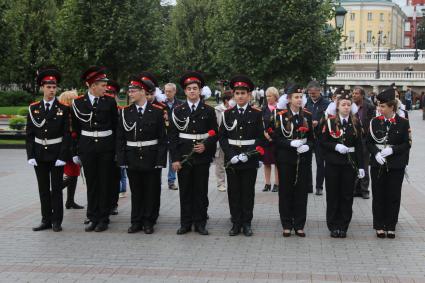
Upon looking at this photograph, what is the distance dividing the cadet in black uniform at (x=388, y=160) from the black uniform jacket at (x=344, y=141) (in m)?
0.20

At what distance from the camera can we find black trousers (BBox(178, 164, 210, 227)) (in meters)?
9.08

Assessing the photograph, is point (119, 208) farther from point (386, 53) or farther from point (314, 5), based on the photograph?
point (386, 53)

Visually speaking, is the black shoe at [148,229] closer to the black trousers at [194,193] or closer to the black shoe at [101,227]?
the black trousers at [194,193]

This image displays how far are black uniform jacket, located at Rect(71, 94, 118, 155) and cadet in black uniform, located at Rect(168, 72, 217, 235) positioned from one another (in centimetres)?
92

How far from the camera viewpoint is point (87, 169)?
921 cm

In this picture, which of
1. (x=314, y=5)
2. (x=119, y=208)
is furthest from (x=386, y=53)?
(x=119, y=208)

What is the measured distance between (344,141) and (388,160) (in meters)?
0.66

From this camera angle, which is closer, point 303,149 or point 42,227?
point 303,149

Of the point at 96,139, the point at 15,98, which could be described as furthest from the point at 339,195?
the point at 15,98

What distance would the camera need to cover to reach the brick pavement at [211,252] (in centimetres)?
704

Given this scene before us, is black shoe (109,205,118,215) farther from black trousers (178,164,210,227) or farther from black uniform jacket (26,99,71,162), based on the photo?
black trousers (178,164,210,227)

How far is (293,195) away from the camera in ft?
29.5

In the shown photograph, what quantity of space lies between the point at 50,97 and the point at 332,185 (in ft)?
14.2

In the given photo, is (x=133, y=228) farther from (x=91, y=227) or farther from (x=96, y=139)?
(x=96, y=139)
